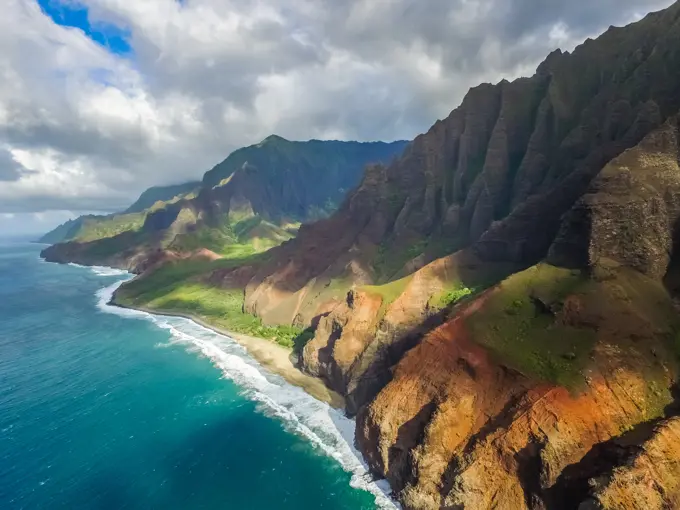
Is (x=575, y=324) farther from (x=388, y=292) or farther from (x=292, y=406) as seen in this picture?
(x=292, y=406)

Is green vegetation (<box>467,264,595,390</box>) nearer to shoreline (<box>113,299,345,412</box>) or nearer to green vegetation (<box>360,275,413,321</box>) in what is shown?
green vegetation (<box>360,275,413,321</box>)

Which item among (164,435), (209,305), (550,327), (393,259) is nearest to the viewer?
(550,327)

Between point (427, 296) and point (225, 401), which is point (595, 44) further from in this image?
point (225, 401)

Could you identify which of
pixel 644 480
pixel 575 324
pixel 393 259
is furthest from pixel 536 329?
pixel 393 259

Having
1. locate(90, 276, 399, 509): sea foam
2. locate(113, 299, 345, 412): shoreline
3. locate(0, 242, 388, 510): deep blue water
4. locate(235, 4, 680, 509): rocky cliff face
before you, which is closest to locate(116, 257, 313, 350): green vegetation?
locate(113, 299, 345, 412): shoreline

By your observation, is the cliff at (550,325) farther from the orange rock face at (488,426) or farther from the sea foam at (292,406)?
the sea foam at (292,406)

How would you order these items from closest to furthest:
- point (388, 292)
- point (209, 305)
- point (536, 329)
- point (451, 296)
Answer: point (536, 329)
point (451, 296)
point (388, 292)
point (209, 305)

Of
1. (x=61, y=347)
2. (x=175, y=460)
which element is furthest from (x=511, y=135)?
(x=61, y=347)
